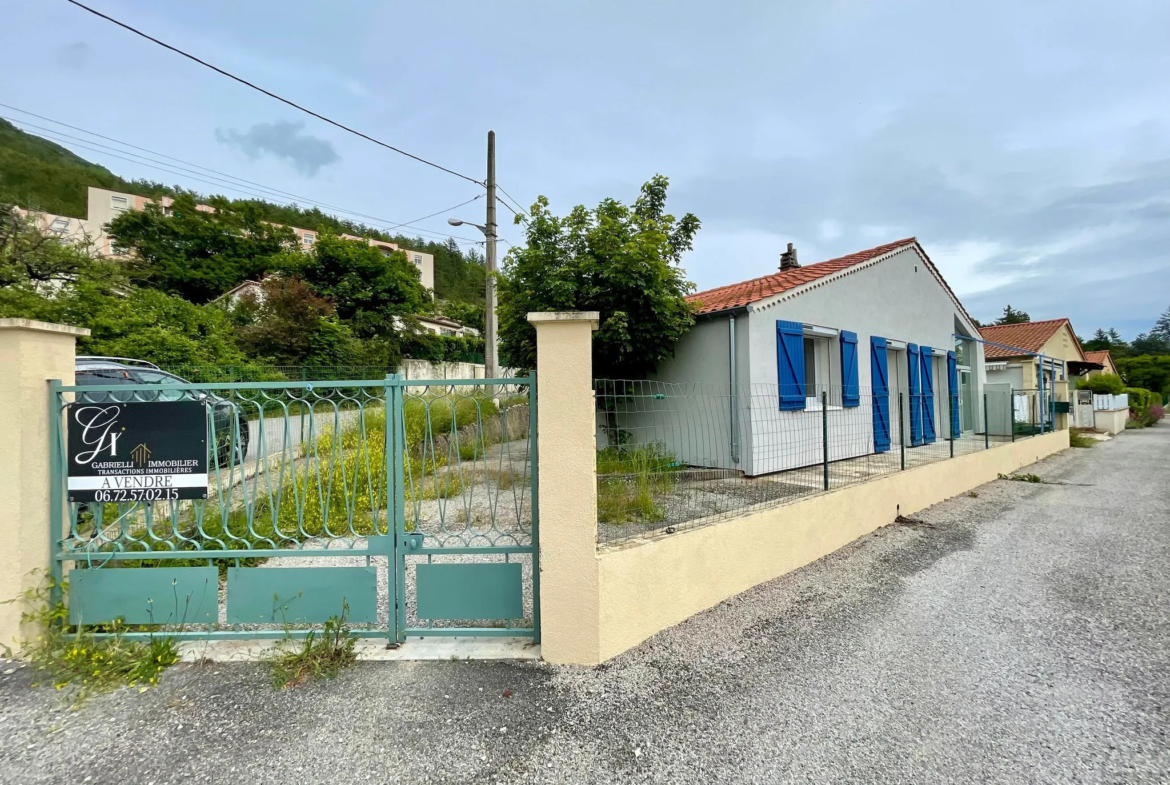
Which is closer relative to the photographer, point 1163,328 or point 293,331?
point 293,331

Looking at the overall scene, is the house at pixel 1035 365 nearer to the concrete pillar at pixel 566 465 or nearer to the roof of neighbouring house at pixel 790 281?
the roof of neighbouring house at pixel 790 281

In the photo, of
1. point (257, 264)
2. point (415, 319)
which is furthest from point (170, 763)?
point (257, 264)

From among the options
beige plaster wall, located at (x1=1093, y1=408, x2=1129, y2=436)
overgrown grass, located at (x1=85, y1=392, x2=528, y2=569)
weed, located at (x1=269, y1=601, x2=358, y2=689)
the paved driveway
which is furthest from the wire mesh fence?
beige plaster wall, located at (x1=1093, y1=408, x2=1129, y2=436)

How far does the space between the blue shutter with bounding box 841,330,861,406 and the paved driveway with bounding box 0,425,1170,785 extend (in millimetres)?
5235

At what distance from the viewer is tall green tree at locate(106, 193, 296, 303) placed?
83.1 ft

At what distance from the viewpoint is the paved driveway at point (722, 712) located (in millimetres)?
1950

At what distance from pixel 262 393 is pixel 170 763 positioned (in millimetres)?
1717

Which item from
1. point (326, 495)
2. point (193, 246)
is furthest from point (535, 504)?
point (193, 246)

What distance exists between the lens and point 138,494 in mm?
2771

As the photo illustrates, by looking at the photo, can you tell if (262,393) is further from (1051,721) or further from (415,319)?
(415,319)

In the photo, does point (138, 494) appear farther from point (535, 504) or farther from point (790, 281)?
point (790, 281)

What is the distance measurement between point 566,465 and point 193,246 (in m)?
33.3

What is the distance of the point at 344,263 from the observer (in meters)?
21.5

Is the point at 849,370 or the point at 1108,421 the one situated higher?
the point at 849,370
